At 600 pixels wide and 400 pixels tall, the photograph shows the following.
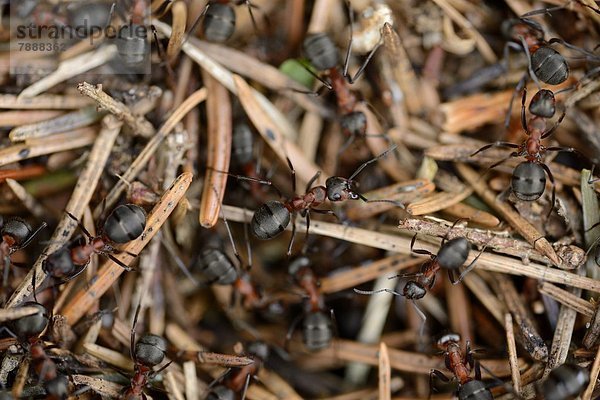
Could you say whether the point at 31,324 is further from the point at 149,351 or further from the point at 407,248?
the point at 407,248

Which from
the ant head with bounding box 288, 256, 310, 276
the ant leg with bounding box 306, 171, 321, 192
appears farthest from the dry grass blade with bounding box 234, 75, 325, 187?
the ant head with bounding box 288, 256, 310, 276

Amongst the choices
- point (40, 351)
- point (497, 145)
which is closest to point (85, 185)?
point (40, 351)

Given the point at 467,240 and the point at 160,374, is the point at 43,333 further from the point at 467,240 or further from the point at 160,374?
the point at 467,240

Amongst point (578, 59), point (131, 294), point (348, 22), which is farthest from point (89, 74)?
point (578, 59)

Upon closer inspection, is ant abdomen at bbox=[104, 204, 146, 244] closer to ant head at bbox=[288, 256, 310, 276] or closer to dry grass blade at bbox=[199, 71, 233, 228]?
dry grass blade at bbox=[199, 71, 233, 228]

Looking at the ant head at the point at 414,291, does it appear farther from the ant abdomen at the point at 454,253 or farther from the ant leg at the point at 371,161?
the ant leg at the point at 371,161
